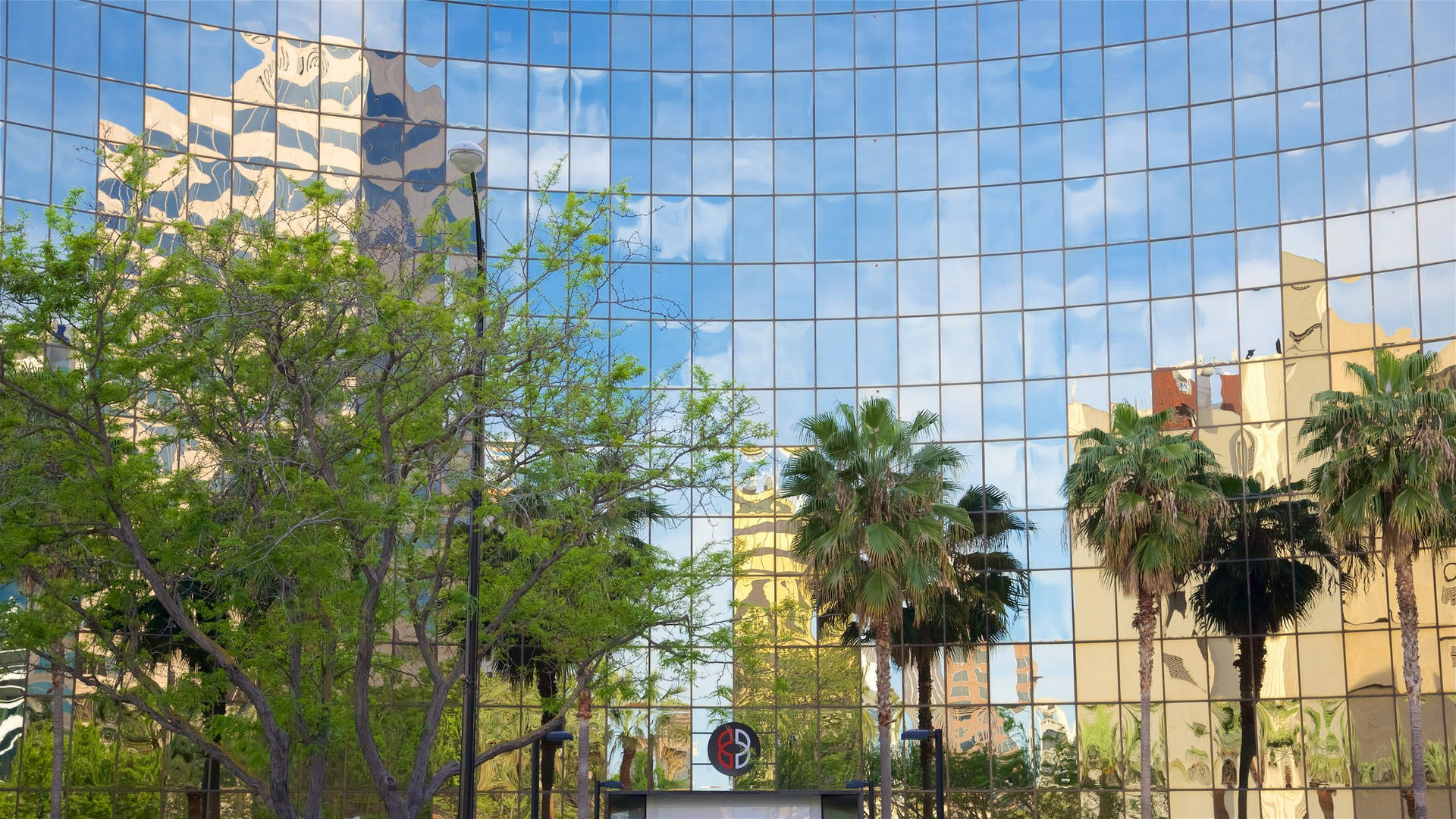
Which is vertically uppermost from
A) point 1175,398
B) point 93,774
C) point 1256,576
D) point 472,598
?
point 1175,398

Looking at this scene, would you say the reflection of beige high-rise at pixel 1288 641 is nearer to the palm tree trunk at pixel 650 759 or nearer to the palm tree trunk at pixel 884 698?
the palm tree trunk at pixel 884 698

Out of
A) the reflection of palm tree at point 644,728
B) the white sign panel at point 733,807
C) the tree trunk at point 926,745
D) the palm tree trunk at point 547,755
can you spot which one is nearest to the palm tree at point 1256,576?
the tree trunk at point 926,745

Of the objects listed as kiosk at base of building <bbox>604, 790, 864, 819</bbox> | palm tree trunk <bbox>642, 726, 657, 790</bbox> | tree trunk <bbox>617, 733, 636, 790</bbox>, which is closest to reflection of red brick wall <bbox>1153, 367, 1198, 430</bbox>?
palm tree trunk <bbox>642, 726, 657, 790</bbox>

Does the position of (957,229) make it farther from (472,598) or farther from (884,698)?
(472,598)

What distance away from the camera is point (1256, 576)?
40.3 meters

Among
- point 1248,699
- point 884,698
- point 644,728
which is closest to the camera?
point 884,698

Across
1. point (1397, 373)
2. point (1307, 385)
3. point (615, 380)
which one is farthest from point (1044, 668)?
point (615, 380)

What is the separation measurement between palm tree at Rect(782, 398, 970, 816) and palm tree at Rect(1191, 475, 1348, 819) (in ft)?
31.4

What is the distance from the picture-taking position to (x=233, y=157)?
140ft

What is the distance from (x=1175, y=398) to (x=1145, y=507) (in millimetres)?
9485

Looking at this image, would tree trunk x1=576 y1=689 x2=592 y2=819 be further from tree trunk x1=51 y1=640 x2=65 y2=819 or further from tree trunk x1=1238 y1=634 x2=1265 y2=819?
tree trunk x1=1238 y1=634 x2=1265 y2=819

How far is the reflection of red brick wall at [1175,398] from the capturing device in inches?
1644

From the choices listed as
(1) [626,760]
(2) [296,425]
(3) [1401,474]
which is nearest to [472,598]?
(2) [296,425]

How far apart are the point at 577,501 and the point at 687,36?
2662 cm
